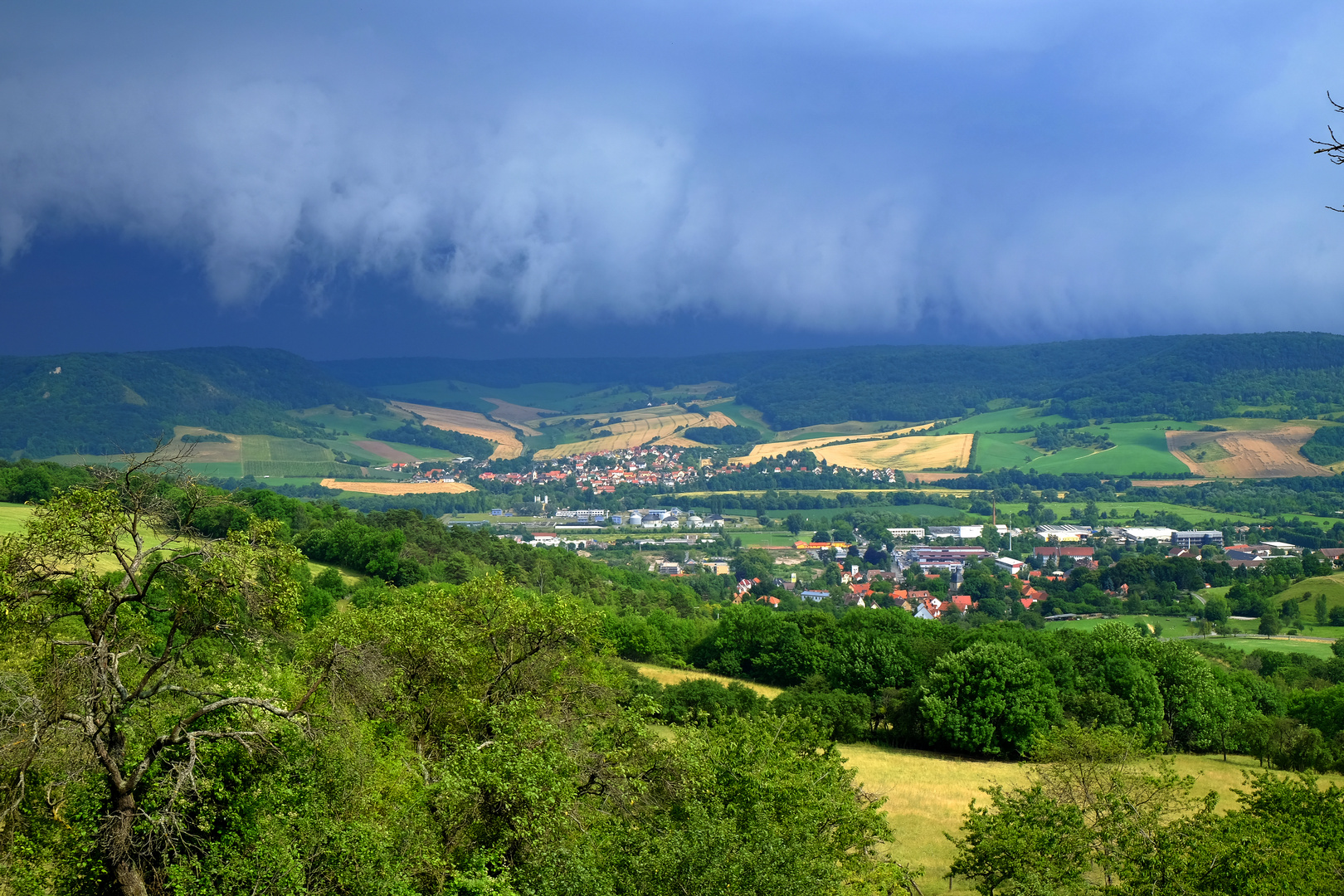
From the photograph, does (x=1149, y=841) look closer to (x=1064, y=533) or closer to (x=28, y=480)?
(x=28, y=480)

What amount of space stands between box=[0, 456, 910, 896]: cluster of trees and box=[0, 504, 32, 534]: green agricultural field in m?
46.9

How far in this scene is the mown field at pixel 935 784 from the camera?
2855 cm

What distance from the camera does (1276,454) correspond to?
196 m

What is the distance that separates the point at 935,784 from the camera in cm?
3691

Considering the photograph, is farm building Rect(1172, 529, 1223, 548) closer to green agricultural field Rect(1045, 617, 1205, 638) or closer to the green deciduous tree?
green agricultural field Rect(1045, 617, 1205, 638)

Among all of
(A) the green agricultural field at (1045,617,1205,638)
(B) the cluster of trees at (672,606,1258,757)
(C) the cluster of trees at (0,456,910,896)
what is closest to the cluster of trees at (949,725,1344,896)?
(C) the cluster of trees at (0,456,910,896)

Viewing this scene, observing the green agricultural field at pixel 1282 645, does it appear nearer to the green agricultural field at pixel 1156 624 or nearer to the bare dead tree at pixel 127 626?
the green agricultural field at pixel 1156 624

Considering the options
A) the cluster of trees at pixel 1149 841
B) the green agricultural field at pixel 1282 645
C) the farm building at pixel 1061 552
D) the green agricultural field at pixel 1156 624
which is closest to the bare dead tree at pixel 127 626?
the cluster of trees at pixel 1149 841

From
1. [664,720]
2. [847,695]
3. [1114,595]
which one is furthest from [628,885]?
[1114,595]

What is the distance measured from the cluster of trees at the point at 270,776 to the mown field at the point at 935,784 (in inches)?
352

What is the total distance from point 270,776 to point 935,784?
2795 centimetres

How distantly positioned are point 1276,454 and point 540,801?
218061 millimetres

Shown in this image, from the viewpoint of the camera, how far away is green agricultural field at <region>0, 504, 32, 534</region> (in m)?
59.2

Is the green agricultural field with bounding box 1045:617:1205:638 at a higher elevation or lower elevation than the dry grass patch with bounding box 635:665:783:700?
lower
